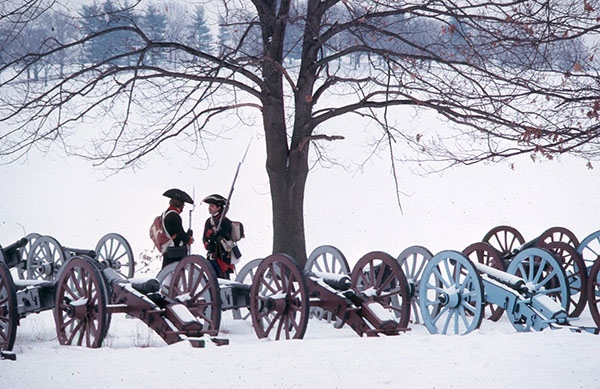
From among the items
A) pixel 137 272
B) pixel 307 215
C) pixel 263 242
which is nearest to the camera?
pixel 137 272

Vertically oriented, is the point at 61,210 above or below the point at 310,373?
above

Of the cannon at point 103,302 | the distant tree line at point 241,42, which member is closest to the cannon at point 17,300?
the cannon at point 103,302

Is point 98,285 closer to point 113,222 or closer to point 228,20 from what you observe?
point 228,20

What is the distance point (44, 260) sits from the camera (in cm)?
1319

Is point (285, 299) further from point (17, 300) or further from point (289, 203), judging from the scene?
point (289, 203)

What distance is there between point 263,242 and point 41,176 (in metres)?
17.3

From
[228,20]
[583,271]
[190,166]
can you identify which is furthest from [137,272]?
[190,166]

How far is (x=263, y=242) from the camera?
80.5ft

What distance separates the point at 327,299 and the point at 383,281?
1311 mm

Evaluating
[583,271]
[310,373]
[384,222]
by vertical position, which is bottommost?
[310,373]

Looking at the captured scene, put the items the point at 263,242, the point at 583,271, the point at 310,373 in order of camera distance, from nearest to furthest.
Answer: the point at 310,373 < the point at 583,271 < the point at 263,242

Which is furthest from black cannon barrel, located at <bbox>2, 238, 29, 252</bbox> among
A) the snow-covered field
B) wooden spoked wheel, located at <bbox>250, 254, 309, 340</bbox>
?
wooden spoked wheel, located at <bbox>250, 254, 309, 340</bbox>

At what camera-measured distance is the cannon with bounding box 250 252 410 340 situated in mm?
7938

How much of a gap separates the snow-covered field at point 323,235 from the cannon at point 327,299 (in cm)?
39
